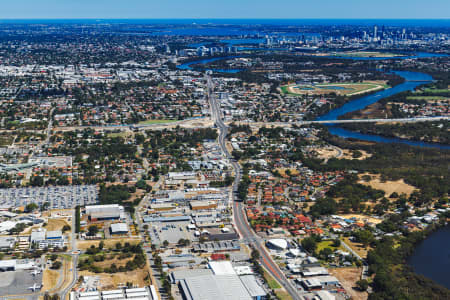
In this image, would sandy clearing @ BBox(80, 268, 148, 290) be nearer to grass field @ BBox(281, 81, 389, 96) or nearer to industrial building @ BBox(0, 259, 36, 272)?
industrial building @ BBox(0, 259, 36, 272)

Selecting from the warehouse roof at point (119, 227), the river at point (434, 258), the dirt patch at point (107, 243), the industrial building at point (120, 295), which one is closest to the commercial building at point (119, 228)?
the warehouse roof at point (119, 227)

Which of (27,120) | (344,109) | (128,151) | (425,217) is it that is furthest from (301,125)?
(27,120)

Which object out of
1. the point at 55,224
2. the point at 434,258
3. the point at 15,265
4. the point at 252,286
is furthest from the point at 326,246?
the point at 15,265

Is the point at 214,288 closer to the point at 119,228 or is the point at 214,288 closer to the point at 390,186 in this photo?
the point at 119,228

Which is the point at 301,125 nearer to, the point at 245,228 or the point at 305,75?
the point at 245,228

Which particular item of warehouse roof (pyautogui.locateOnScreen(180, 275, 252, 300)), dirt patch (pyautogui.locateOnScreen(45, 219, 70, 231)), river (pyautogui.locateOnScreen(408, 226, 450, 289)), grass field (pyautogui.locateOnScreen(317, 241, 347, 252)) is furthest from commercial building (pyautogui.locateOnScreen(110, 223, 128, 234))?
river (pyautogui.locateOnScreen(408, 226, 450, 289))

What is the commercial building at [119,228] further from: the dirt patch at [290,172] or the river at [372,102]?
the river at [372,102]
